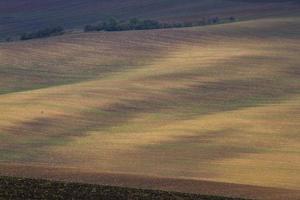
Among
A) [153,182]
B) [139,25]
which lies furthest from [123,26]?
[153,182]

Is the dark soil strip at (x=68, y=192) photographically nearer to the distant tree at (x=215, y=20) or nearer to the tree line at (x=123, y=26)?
the tree line at (x=123, y=26)

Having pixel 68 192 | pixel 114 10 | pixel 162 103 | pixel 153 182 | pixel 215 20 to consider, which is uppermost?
pixel 114 10

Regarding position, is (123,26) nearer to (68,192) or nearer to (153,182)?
(153,182)

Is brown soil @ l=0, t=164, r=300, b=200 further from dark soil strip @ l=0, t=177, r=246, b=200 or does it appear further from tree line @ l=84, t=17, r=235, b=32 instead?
tree line @ l=84, t=17, r=235, b=32

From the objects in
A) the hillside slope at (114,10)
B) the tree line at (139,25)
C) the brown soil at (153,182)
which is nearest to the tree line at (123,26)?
the tree line at (139,25)

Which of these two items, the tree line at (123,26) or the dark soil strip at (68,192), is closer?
the dark soil strip at (68,192)

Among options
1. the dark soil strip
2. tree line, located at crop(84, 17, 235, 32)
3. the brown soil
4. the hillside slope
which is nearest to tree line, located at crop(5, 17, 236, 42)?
tree line, located at crop(84, 17, 235, 32)
